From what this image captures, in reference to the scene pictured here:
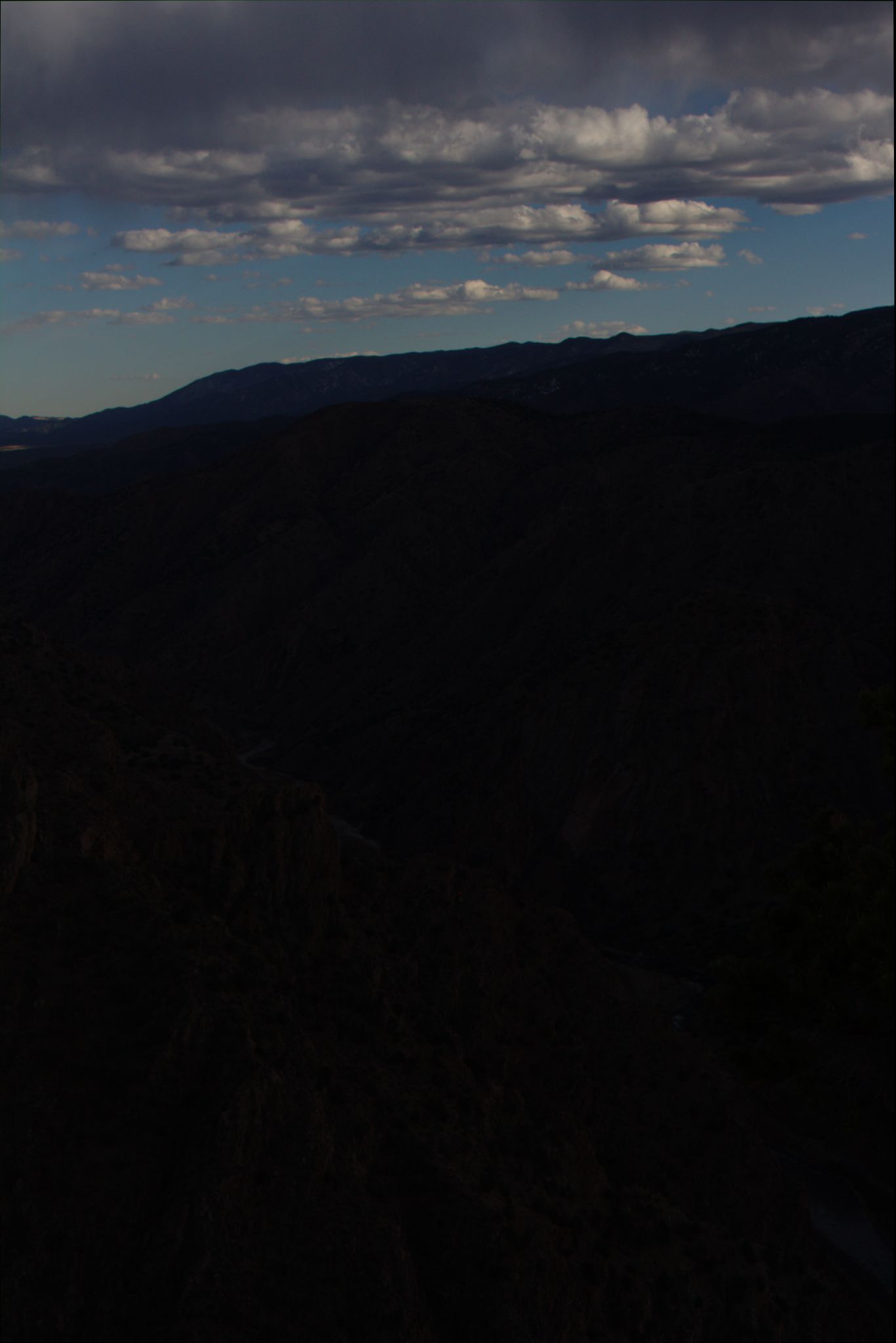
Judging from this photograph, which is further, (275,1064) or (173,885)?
(173,885)

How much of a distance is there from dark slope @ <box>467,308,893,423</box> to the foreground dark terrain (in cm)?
8935

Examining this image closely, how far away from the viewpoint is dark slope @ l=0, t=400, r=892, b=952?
2584 inches

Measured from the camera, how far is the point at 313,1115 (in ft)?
78.2

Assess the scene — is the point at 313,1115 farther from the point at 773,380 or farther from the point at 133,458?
the point at 773,380

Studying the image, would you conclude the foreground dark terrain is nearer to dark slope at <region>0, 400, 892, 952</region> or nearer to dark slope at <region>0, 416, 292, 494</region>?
dark slope at <region>0, 400, 892, 952</region>

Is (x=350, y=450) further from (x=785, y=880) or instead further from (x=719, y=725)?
(x=785, y=880)

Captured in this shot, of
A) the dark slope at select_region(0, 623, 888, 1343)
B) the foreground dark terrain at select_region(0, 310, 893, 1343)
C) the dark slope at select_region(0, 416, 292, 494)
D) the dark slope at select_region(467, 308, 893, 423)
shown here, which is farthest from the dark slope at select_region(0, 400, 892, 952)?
the dark slope at select_region(467, 308, 893, 423)

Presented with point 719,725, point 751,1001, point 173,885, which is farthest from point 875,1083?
point 719,725

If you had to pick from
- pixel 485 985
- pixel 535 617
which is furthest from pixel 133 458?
pixel 485 985

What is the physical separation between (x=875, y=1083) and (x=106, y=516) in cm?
10883

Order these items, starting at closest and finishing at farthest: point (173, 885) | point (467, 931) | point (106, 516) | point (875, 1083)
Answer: point (875, 1083) < point (173, 885) < point (467, 931) < point (106, 516)

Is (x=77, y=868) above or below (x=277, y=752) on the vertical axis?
above

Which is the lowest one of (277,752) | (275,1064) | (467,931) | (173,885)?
(277,752)

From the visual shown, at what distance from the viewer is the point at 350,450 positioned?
129500 mm
